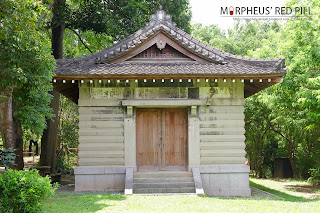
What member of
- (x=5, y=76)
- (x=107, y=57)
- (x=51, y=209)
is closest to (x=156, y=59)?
(x=107, y=57)

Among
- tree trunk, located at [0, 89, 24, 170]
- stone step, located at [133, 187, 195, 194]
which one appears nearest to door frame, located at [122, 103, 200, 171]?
stone step, located at [133, 187, 195, 194]

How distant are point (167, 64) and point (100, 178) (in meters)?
4.95

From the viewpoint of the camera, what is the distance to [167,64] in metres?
14.2

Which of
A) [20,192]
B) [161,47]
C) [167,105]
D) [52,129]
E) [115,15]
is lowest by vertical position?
[20,192]

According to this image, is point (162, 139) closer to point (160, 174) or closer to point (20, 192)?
point (160, 174)

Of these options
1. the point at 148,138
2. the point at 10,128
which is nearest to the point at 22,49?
the point at 10,128

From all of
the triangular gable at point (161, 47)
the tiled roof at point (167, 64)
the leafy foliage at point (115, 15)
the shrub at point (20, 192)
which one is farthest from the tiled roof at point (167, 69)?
the leafy foliage at point (115, 15)

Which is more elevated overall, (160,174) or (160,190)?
(160,174)

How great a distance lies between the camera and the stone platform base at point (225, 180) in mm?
13445

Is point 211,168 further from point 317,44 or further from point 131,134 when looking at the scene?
point 317,44

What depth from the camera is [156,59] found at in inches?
571

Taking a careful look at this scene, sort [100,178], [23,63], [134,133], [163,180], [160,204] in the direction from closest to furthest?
[23,63], [160,204], [163,180], [100,178], [134,133]

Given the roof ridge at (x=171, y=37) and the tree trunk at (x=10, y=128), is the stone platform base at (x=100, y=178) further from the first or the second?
the roof ridge at (x=171, y=37)

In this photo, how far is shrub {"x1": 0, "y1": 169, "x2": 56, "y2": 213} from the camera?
7871 mm
